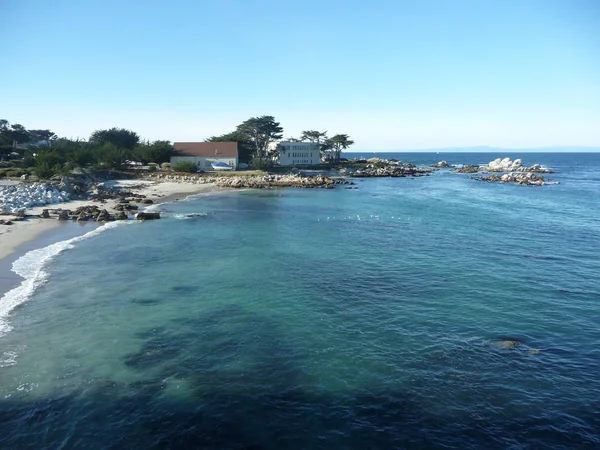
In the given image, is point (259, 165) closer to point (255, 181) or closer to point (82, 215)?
point (255, 181)

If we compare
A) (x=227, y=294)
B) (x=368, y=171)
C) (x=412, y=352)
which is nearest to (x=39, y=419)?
(x=227, y=294)

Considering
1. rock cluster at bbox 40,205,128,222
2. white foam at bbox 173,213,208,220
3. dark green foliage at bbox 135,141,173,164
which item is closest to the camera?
rock cluster at bbox 40,205,128,222

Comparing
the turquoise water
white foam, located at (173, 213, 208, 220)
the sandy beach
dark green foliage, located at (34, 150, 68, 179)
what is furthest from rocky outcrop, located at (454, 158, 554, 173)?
dark green foliage, located at (34, 150, 68, 179)

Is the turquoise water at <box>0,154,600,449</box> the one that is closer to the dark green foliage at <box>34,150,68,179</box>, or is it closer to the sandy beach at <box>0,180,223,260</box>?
the sandy beach at <box>0,180,223,260</box>

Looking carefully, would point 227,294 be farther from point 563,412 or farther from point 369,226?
point 369,226

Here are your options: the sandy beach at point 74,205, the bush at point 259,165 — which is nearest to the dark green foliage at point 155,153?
the sandy beach at point 74,205

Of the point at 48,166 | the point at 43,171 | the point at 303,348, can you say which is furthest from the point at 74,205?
the point at 303,348
